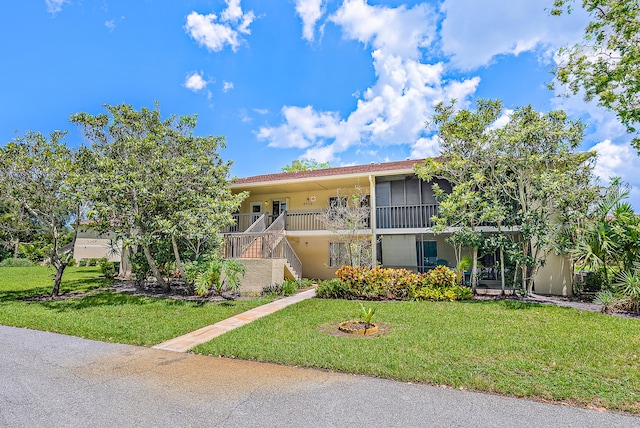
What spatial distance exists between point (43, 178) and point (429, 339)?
43.6 ft

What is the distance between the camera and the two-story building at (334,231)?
1323cm

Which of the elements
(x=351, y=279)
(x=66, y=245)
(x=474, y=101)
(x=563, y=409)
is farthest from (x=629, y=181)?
(x=66, y=245)

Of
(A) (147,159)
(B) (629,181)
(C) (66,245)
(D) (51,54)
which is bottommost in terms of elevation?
(C) (66,245)

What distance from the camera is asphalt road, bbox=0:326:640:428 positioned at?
11.7ft

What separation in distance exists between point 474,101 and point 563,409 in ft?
35.6

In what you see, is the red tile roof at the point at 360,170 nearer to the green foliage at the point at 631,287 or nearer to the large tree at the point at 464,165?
the large tree at the point at 464,165

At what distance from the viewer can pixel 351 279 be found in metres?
11.8

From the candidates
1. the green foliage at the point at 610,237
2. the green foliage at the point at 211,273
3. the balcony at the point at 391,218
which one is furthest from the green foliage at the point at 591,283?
the green foliage at the point at 211,273

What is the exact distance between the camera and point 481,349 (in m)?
5.84

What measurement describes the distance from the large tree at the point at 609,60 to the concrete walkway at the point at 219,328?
12.0 metres

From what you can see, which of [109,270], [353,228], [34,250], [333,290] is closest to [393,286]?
[333,290]

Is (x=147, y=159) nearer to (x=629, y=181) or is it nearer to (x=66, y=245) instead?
(x=66, y=245)

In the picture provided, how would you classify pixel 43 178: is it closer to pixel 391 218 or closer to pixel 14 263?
pixel 391 218

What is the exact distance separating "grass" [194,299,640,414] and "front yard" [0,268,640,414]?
18 mm
